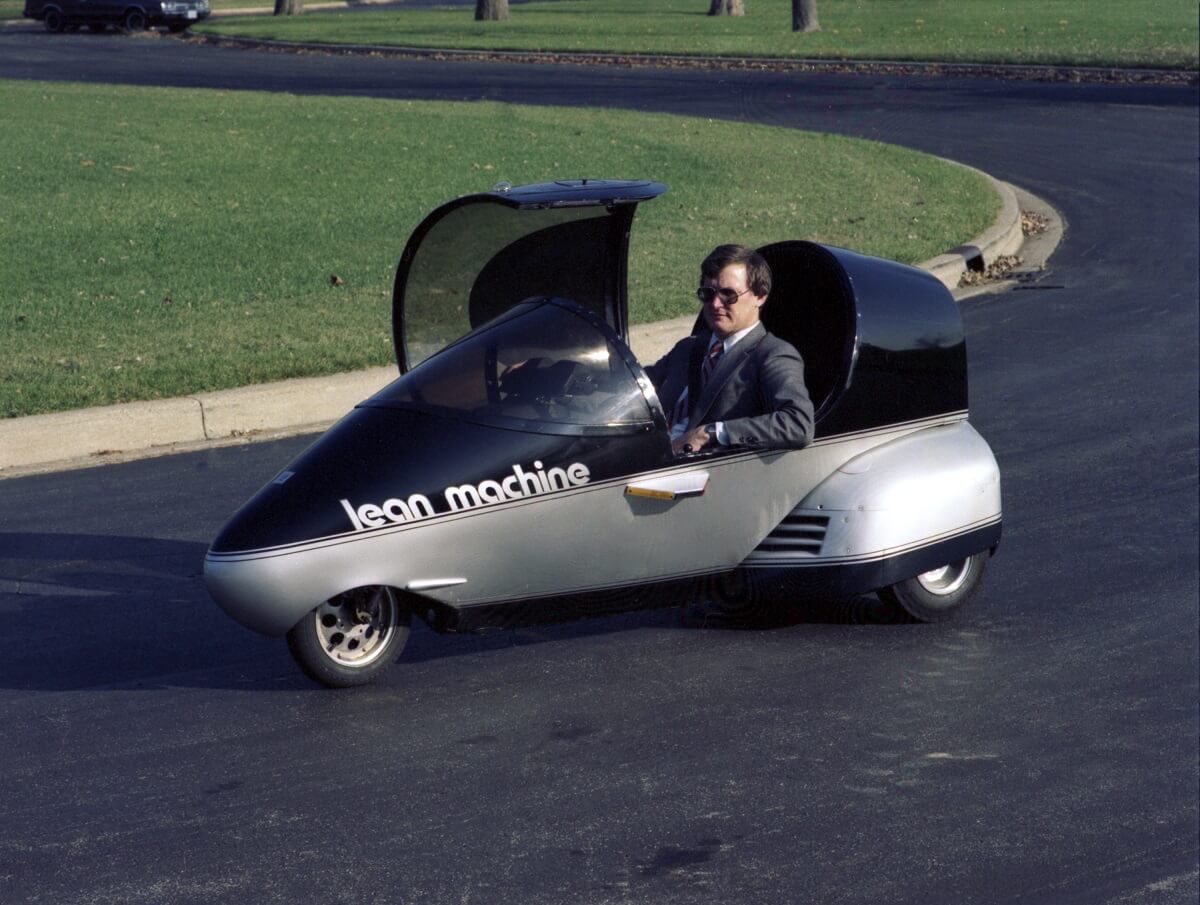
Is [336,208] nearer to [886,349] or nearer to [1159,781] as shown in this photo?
[886,349]

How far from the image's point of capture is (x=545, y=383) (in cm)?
602

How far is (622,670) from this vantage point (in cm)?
629

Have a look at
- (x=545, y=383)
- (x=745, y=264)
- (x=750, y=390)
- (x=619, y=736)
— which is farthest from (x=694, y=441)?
(x=619, y=736)

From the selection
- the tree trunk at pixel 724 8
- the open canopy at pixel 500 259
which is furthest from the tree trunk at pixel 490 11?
the open canopy at pixel 500 259

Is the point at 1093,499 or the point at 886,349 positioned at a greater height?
the point at 886,349

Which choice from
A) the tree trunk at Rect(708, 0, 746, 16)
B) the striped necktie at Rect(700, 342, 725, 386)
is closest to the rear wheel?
the tree trunk at Rect(708, 0, 746, 16)

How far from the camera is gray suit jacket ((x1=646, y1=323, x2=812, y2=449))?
6.31 metres

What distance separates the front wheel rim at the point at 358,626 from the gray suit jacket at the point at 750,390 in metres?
1.34

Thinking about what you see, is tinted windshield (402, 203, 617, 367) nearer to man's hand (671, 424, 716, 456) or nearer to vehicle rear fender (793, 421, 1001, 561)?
man's hand (671, 424, 716, 456)

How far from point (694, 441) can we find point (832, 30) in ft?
116

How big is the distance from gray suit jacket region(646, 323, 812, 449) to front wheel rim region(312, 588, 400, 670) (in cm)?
134

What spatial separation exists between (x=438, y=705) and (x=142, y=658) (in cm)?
119

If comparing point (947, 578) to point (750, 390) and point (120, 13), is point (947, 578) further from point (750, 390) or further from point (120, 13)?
point (120, 13)

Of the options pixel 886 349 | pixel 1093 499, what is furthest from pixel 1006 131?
pixel 886 349
